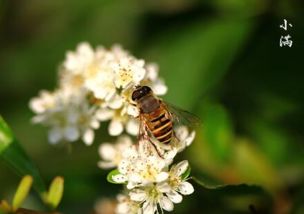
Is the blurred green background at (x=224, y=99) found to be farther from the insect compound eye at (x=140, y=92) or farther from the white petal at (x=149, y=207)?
the insect compound eye at (x=140, y=92)

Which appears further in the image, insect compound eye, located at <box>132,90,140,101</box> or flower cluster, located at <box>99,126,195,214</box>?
insect compound eye, located at <box>132,90,140,101</box>

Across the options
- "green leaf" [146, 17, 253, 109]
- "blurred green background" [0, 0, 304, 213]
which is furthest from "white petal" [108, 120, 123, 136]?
"green leaf" [146, 17, 253, 109]

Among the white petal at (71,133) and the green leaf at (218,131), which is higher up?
the green leaf at (218,131)

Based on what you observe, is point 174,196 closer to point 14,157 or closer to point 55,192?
point 55,192

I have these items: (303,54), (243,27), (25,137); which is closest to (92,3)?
(25,137)

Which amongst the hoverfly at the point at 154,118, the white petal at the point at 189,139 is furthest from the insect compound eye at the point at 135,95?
the white petal at the point at 189,139

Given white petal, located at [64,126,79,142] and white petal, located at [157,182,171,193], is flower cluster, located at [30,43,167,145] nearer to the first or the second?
white petal, located at [64,126,79,142]
